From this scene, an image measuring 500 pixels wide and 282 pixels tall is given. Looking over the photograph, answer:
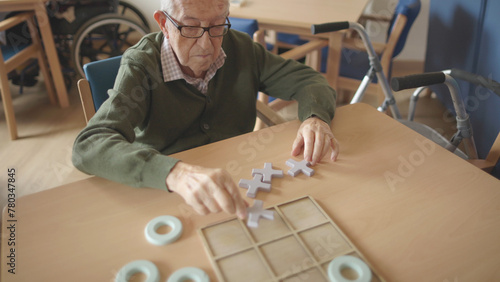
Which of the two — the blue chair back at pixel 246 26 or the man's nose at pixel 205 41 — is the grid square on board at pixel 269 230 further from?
the blue chair back at pixel 246 26

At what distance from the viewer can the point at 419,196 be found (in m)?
0.93

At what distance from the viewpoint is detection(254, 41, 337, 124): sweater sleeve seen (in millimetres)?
1277

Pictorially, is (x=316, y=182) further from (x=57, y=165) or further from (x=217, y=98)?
(x=57, y=165)

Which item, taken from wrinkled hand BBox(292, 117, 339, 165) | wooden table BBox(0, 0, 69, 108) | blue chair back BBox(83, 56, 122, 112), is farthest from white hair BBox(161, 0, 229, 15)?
wooden table BBox(0, 0, 69, 108)

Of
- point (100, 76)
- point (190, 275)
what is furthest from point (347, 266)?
point (100, 76)

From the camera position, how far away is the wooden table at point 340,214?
76 centimetres

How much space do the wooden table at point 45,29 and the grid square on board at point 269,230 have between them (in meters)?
2.52

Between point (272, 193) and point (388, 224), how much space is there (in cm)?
28

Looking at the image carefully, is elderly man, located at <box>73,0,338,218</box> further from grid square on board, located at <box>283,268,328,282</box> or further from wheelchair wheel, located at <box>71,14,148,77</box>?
wheelchair wheel, located at <box>71,14,148,77</box>

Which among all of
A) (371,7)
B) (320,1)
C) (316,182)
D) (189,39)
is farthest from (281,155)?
(371,7)

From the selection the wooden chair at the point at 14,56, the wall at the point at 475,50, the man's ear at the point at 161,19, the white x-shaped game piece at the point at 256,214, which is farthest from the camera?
the wooden chair at the point at 14,56

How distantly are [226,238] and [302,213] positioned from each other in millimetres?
188

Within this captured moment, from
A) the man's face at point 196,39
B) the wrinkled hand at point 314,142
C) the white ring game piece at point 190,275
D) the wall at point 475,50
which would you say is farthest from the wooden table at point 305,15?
the white ring game piece at point 190,275

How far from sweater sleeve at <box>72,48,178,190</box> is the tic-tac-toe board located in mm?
196
